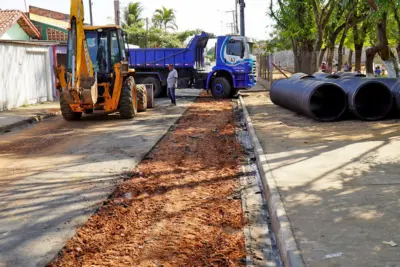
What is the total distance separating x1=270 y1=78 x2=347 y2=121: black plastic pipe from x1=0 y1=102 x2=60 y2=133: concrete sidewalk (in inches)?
320

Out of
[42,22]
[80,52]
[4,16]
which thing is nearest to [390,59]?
[80,52]

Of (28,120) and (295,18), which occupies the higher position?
(295,18)

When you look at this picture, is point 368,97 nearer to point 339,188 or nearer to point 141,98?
point 141,98

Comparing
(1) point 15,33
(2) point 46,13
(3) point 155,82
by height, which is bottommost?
(3) point 155,82

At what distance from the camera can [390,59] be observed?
1730 cm

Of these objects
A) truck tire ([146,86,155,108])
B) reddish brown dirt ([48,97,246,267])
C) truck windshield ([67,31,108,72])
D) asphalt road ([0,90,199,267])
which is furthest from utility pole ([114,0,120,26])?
reddish brown dirt ([48,97,246,267])

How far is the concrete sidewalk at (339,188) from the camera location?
4.54 m

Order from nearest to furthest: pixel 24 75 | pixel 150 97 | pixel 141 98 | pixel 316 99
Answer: pixel 316 99 → pixel 141 98 → pixel 150 97 → pixel 24 75

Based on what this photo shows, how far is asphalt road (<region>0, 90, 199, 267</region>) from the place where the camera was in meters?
5.42

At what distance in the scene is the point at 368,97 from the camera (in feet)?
47.6

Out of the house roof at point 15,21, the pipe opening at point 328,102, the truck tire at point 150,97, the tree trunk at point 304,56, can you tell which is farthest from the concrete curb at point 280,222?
the house roof at point 15,21

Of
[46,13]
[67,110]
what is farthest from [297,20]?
[46,13]

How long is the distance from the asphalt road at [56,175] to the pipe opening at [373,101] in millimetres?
5314

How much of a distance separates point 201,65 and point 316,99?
35.4 ft
